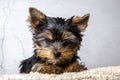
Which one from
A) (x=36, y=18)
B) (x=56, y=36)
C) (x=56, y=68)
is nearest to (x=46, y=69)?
(x=56, y=68)

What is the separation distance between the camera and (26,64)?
5.34 ft

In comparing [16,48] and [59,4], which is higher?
[59,4]

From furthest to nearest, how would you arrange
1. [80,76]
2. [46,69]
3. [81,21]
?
[81,21] → [46,69] → [80,76]

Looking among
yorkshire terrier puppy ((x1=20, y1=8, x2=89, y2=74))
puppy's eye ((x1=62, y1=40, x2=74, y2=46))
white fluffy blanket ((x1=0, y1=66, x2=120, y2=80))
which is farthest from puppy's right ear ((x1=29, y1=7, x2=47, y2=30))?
white fluffy blanket ((x1=0, y1=66, x2=120, y2=80))

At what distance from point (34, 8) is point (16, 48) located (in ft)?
0.83

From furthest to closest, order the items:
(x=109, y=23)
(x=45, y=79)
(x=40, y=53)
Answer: (x=109, y=23), (x=40, y=53), (x=45, y=79)

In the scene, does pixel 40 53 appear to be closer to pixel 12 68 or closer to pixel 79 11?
pixel 12 68

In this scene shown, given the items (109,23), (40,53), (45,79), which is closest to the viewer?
(45,79)

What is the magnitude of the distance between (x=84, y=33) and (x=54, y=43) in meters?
0.20

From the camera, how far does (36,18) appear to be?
1.63 metres

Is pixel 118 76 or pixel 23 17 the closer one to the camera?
pixel 118 76

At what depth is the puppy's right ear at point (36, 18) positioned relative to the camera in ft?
5.35

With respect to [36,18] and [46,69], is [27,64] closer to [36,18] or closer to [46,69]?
[46,69]

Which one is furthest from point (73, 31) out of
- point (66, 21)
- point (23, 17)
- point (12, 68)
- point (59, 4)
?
point (12, 68)
